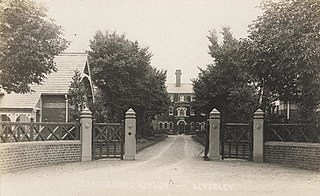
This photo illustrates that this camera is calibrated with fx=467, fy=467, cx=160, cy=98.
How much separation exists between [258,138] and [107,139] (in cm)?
445

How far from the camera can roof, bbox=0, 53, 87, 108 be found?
61.0ft

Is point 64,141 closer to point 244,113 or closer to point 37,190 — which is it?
point 37,190

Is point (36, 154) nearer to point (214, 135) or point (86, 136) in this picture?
point (86, 136)

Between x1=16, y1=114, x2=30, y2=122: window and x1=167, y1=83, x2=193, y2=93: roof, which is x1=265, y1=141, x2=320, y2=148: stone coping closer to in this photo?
x1=16, y1=114, x2=30, y2=122: window

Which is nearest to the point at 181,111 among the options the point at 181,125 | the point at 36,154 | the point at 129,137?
the point at 181,125

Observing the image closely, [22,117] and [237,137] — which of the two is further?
[22,117]

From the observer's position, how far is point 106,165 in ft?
40.3

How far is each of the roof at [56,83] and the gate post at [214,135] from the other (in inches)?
274

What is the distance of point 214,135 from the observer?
14227 mm

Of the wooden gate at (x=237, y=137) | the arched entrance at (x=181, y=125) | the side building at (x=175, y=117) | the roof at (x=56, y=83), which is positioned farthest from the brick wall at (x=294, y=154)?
the arched entrance at (x=181, y=125)

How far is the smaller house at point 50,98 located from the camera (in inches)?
740

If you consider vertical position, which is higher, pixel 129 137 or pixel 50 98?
pixel 50 98

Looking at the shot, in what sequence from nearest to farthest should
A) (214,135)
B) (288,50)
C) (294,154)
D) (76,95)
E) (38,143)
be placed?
(288,50)
(38,143)
(294,154)
(214,135)
(76,95)

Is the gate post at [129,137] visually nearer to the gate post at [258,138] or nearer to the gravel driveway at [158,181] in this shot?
the gravel driveway at [158,181]
